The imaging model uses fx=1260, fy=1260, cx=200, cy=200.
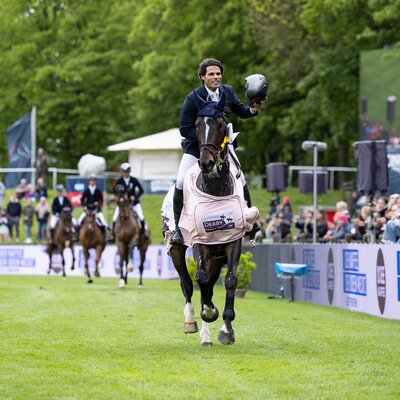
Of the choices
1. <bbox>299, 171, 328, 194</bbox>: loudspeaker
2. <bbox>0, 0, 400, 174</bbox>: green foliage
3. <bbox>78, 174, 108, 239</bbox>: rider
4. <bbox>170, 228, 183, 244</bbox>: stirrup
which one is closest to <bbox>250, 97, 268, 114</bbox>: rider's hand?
<bbox>170, 228, 183, 244</bbox>: stirrup

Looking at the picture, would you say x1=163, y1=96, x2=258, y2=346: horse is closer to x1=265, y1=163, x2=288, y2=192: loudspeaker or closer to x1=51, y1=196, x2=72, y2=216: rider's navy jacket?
x1=265, y1=163, x2=288, y2=192: loudspeaker

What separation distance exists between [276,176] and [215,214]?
2094 cm

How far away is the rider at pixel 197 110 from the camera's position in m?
13.1

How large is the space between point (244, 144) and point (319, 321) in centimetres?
4088

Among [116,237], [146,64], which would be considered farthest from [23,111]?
[116,237]

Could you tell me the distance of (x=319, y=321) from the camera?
17219 millimetres

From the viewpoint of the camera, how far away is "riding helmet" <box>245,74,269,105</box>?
43.6ft

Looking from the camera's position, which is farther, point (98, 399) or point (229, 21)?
point (229, 21)

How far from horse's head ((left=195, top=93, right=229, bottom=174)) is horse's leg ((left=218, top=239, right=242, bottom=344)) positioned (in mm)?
1083

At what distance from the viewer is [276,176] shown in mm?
33750

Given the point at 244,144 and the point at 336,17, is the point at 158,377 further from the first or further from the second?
the point at 244,144

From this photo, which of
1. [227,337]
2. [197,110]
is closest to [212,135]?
[197,110]

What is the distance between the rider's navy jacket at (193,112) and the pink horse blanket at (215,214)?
0.36 metres

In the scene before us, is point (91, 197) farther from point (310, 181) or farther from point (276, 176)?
point (310, 181)
